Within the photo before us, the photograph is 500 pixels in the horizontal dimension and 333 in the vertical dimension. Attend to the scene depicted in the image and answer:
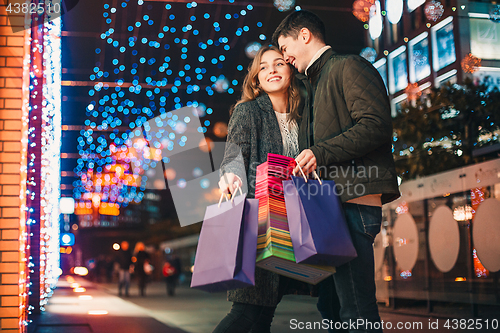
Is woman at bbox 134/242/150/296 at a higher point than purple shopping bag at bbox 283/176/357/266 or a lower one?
lower

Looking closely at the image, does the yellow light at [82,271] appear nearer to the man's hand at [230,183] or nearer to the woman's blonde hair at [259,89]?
the woman's blonde hair at [259,89]

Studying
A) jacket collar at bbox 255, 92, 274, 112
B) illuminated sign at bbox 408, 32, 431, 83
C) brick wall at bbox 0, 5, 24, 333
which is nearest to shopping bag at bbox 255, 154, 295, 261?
jacket collar at bbox 255, 92, 274, 112

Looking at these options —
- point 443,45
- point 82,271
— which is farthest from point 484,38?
point 82,271

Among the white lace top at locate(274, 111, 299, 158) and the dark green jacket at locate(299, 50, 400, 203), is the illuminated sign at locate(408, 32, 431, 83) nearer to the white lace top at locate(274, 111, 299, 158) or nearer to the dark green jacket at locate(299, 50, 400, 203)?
the white lace top at locate(274, 111, 299, 158)

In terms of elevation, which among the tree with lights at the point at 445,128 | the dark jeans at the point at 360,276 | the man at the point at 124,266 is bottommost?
the man at the point at 124,266

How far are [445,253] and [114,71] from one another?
215 inches

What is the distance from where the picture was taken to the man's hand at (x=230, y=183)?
2180 millimetres

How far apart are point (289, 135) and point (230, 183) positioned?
0.48 m

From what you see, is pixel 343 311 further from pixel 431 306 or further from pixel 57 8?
pixel 431 306

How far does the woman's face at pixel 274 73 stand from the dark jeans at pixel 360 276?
81cm

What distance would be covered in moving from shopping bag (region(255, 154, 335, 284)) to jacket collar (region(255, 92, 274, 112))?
544 millimetres

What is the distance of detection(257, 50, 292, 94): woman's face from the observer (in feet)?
8.13

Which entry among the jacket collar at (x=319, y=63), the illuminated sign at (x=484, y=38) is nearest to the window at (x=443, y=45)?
the illuminated sign at (x=484, y=38)

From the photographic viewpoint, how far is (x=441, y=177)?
729cm
